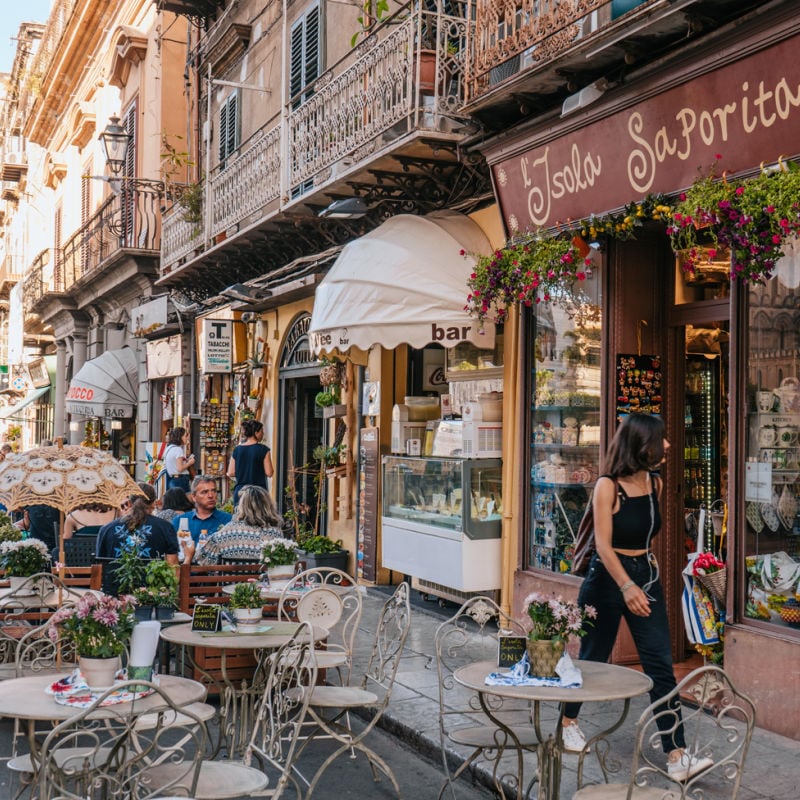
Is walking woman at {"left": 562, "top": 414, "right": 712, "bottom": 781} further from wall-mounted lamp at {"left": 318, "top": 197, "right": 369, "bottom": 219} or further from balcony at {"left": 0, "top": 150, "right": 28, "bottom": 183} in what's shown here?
balcony at {"left": 0, "top": 150, "right": 28, "bottom": 183}

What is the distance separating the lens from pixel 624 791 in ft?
13.3

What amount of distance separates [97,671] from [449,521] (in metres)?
5.32

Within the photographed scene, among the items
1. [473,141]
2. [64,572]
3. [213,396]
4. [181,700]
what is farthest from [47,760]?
[213,396]

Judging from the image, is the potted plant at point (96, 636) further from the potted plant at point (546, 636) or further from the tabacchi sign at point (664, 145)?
the tabacchi sign at point (664, 145)

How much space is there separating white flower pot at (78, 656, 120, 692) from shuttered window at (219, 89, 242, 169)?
13.7 metres

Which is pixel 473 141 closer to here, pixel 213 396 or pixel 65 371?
pixel 213 396

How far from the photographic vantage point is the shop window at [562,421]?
325 inches

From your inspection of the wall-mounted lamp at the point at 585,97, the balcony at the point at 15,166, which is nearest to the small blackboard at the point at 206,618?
the wall-mounted lamp at the point at 585,97

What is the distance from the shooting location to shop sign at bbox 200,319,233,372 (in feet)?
54.0

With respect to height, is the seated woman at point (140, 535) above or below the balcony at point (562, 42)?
below

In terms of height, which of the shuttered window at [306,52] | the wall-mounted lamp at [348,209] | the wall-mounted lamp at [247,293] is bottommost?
the wall-mounted lamp at [247,293]

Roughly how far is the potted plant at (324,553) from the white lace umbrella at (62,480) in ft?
14.6

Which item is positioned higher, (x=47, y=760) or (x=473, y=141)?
(x=473, y=141)

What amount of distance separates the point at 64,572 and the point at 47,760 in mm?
3556
